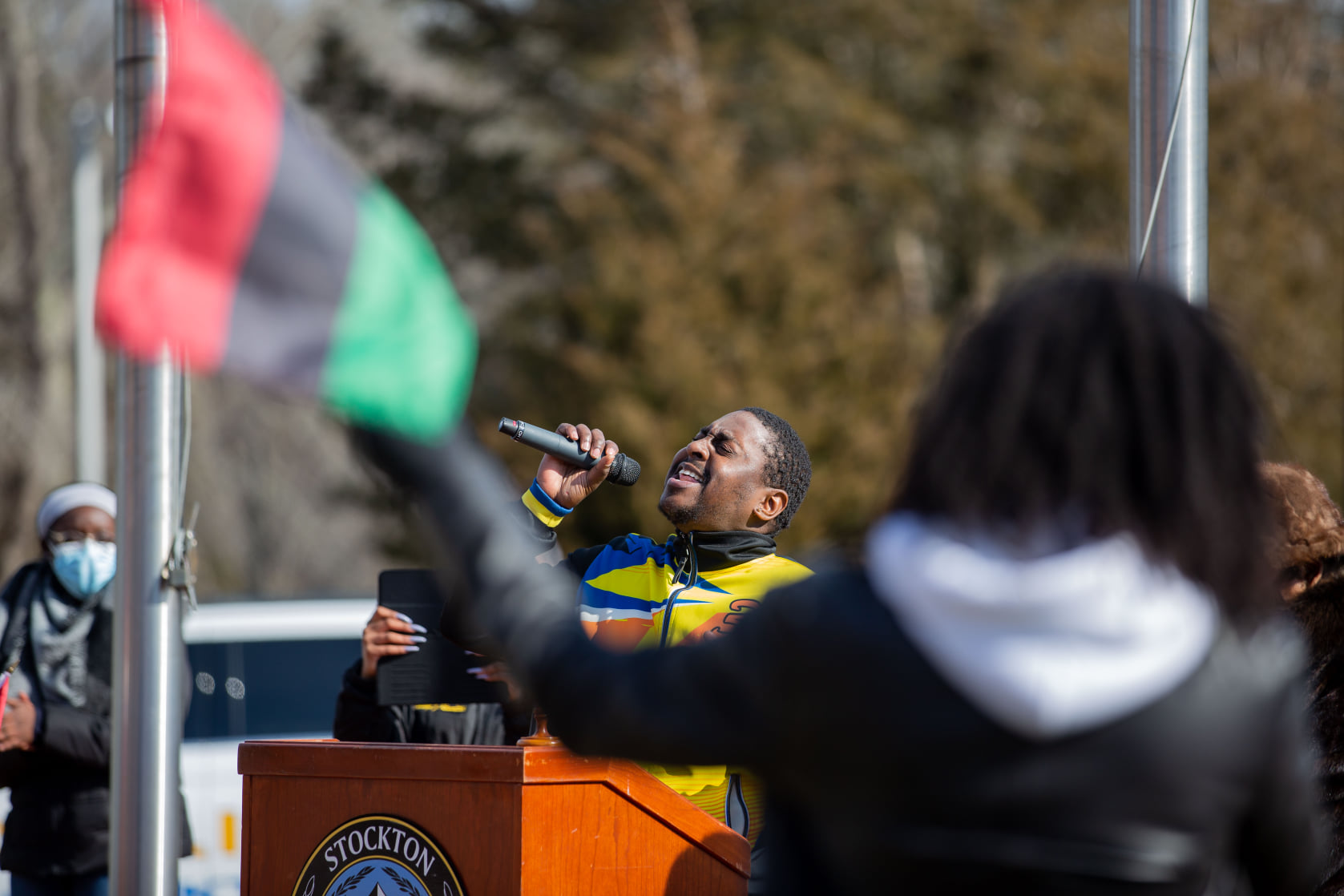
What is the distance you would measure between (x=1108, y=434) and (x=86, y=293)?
44.5 ft

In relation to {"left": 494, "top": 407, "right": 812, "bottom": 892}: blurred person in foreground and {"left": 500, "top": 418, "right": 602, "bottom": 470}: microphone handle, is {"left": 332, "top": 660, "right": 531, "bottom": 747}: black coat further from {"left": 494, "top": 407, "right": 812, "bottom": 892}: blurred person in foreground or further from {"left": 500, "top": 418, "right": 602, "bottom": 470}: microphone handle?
{"left": 500, "top": 418, "right": 602, "bottom": 470}: microphone handle

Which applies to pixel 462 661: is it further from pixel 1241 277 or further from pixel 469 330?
pixel 1241 277

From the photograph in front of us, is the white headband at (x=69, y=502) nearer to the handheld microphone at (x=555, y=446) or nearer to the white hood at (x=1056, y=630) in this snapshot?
the handheld microphone at (x=555, y=446)

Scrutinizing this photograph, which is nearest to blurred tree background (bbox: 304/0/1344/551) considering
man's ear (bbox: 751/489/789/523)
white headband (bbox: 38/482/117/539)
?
white headband (bbox: 38/482/117/539)

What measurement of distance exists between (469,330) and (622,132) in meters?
16.4

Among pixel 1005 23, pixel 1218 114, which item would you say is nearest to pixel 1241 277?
pixel 1218 114

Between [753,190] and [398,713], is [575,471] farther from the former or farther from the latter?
[753,190]

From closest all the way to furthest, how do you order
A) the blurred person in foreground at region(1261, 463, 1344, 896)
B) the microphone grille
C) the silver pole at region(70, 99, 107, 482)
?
the blurred person in foreground at region(1261, 463, 1344, 896) < the microphone grille < the silver pole at region(70, 99, 107, 482)

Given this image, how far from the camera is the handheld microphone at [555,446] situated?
9.13 ft

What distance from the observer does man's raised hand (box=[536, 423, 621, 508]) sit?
2.86 metres

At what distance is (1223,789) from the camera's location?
4.34 feet

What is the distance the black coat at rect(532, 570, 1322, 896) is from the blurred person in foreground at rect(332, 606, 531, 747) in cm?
226

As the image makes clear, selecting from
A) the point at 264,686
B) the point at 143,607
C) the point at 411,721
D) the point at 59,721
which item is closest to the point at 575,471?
the point at 143,607

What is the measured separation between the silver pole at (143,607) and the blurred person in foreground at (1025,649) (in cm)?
217
